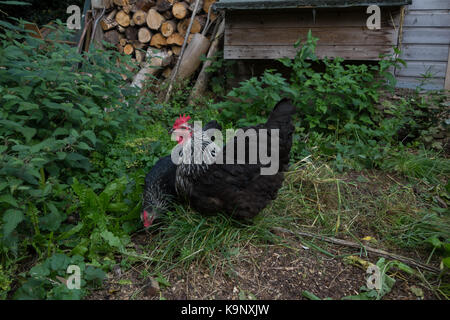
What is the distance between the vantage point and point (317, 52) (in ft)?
14.0

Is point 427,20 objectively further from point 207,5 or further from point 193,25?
point 193,25

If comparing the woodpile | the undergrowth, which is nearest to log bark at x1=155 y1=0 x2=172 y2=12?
the woodpile

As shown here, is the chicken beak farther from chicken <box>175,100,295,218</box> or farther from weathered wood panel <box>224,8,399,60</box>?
weathered wood panel <box>224,8,399,60</box>

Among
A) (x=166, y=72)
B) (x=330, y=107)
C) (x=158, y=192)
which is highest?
(x=166, y=72)

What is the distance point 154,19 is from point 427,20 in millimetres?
4107

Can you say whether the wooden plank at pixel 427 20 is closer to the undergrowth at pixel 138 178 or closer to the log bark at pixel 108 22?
the undergrowth at pixel 138 178

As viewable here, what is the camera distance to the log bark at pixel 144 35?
5457mm

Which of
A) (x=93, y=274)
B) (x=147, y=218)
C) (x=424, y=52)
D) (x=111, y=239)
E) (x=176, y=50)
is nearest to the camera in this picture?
(x=93, y=274)

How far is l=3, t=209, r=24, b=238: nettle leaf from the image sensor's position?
171 centimetres

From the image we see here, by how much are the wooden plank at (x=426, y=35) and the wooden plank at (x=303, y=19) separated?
80 centimetres

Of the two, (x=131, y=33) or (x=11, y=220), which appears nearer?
(x=11, y=220)

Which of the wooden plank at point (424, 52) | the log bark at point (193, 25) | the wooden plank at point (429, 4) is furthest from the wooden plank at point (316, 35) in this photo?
the log bark at point (193, 25)

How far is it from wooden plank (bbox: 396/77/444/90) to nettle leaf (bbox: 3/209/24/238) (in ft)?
15.2

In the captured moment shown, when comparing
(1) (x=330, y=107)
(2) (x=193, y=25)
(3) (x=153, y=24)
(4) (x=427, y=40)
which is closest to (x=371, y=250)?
(1) (x=330, y=107)
